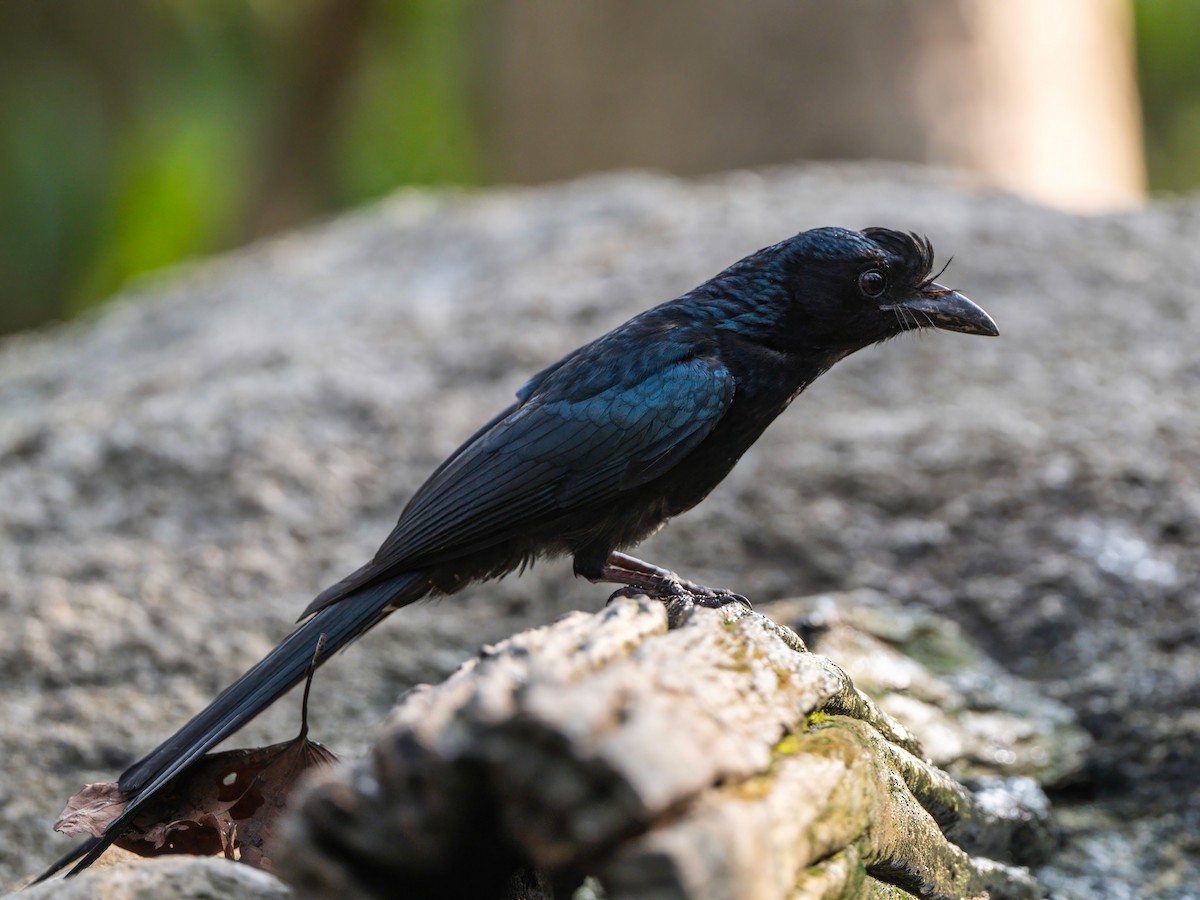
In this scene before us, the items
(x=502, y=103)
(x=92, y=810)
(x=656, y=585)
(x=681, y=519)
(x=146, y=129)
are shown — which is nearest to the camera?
(x=92, y=810)

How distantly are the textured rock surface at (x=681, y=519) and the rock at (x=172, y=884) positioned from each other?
1.37 meters

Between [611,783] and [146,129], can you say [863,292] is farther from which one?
[146,129]

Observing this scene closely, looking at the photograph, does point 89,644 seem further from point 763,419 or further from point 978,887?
point 978,887

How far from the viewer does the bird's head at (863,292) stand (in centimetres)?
362

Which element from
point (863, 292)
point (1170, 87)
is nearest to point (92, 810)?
point (863, 292)

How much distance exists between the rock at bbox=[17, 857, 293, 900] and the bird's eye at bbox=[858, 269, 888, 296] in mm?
2287

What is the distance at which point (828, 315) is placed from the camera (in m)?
3.64

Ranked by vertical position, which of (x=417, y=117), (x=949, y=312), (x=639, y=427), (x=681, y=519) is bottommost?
(x=417, y=117)

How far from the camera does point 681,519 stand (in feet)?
15.4

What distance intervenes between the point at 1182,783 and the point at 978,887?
1057 mm

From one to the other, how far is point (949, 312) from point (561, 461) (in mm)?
1200

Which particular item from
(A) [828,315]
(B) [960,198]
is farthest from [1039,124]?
(A) [828,315]

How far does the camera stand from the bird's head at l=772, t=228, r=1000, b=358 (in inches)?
143

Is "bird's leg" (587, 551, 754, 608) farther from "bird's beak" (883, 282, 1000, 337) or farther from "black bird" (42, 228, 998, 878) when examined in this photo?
"bird's beak" (883, 282, 1000, 337)
